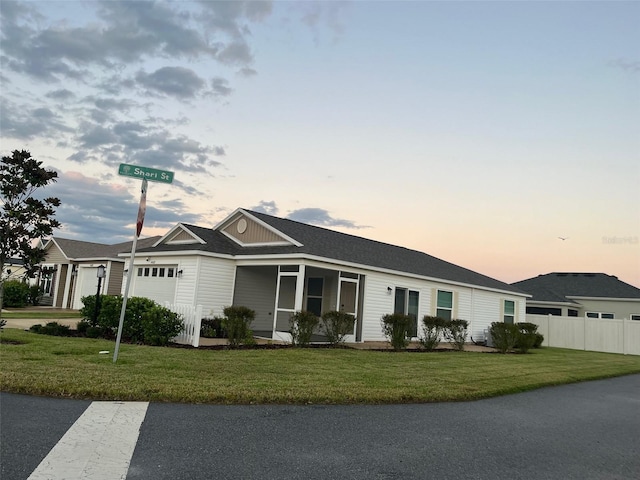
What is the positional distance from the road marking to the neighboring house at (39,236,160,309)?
21.4m

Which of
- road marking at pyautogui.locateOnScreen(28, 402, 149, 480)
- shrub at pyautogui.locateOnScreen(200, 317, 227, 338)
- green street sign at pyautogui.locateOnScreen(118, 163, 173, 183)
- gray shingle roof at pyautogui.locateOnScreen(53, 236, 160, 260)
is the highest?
gray shingle roof at pyautogui.locateOnScreen(53, 236, 160, 260)

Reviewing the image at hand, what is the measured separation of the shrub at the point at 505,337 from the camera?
19.2 meters

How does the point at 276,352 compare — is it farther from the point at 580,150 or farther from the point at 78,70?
the point at 580,150

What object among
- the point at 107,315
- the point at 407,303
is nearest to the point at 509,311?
the point at 407,303

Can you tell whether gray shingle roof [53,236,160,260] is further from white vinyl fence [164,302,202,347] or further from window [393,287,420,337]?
window [393,287,420,337]

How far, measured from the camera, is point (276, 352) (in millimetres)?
12453

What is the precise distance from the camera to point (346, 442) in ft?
17.1

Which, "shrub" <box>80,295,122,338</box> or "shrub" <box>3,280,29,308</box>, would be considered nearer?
"shrub" <box>80,295,122,338</box>

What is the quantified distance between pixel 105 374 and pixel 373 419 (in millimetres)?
4511

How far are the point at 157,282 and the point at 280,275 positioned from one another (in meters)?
5.70

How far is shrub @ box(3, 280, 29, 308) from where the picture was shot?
26656mm

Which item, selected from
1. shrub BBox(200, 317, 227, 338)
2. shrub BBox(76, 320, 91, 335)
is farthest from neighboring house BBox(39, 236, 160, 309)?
shrub BBox(200, 317, 227, 338)

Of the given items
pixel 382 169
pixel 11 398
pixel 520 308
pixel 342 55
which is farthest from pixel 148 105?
pixel 520 308

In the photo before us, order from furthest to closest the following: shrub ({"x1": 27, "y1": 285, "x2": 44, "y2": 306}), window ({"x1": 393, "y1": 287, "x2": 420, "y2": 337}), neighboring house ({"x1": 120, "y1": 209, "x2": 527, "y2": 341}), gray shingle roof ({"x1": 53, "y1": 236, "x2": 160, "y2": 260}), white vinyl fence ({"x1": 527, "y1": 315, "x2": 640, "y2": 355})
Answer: shrub ({"x1": 27, "y1": 285, "x2": 44, "y2": 306})
gray shingle roof ({"x1": 53, "y1": 236, "x2": 160, "y2": 260})
white vinyl fence ({"x1": 527, "y1": 315, "x2": 640, "y2": 355})
window ({"x1": 393, "y1": 287, "x2": 420, "y2": 337})
neighboring house ({"x1": 120, "y1": 209, "x2": 527, "y2": 341})
